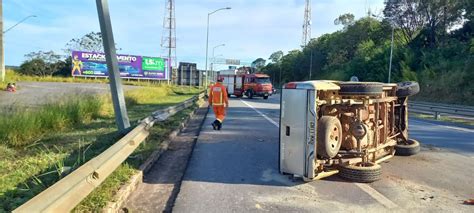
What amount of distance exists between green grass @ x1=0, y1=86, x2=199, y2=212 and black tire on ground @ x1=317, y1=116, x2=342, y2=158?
2.87 meters

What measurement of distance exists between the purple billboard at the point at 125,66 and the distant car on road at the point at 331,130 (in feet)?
191

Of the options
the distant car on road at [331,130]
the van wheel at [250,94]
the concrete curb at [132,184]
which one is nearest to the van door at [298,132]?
the distant car on road at [331,130]

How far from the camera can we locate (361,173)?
268 inches

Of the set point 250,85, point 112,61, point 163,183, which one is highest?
point 112,61

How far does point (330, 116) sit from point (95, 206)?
3.86 m

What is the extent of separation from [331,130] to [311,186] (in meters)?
0.91

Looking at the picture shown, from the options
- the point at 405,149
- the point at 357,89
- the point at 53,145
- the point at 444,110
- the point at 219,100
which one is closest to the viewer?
the point at 357,89

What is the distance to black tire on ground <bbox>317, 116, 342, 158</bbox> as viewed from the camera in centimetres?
671

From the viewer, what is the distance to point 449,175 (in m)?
7.66

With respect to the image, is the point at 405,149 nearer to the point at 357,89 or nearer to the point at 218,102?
the point at 357,89

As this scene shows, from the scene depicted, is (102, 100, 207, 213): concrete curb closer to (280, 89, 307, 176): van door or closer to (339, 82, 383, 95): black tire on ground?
(280, 89, 307, 176): van door

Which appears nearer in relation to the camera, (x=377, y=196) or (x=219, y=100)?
(x=377, y=196)

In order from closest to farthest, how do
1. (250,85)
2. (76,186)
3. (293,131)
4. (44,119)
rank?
(76,186) < (293,131) < (44,119) < (250,85)

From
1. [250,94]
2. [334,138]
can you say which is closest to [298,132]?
[334,138]
